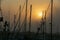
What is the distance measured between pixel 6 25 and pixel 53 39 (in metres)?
0.91

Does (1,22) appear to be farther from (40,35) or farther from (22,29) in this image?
(40,35)

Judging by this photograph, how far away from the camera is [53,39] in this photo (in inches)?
129

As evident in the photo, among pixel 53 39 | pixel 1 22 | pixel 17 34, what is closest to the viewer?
pixel 53 39

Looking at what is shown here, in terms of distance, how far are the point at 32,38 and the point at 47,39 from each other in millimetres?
214

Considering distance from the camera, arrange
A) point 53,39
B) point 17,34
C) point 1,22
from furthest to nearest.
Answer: point 1,22
point 17,34
point 53,39

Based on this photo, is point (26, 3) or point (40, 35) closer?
point (40, 35)

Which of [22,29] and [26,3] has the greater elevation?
[26,3]

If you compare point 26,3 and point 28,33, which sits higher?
point 26,3

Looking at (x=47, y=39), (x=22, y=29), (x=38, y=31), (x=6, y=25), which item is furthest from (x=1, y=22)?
(x=47, y=39)

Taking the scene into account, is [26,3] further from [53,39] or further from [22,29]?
[53,39]

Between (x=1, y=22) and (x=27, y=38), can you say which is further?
(x=1, y=22)

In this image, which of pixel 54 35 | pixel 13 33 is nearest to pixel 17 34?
pixel 13 33

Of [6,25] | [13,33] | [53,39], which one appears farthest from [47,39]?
[6,25]

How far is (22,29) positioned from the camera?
3740mm
